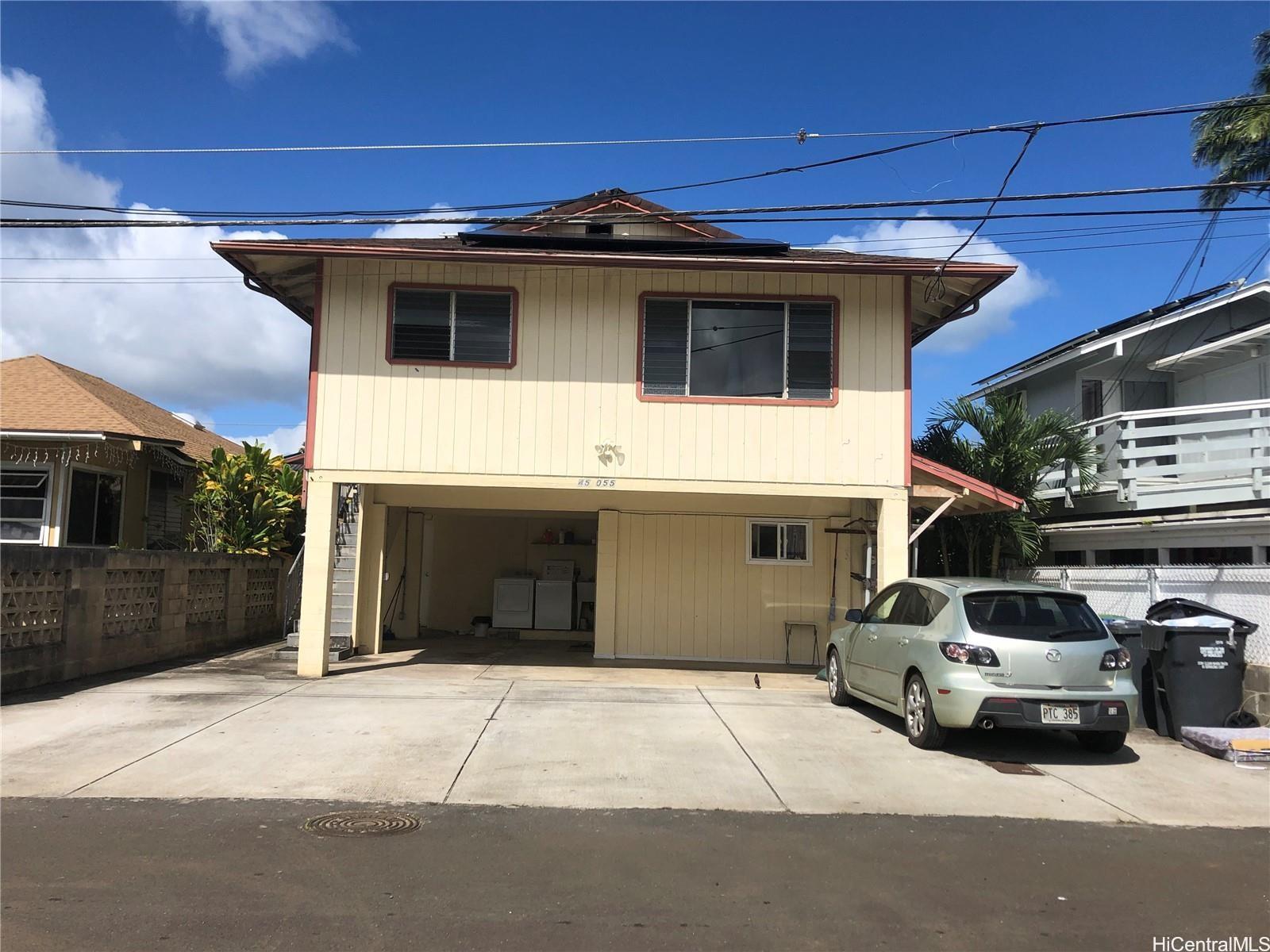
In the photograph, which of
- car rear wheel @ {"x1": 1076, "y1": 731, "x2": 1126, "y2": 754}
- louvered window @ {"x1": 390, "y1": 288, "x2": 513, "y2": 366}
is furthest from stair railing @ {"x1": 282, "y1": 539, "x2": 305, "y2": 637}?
car rear wheel @ {"x1": 1076, "y1": 731, "x2": 1126, "y2": 754}

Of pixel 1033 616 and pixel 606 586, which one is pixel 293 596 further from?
pixel 1033 616

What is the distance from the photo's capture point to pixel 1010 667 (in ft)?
25.7

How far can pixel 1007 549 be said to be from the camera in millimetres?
15711

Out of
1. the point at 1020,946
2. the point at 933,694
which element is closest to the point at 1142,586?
the point at 933,694

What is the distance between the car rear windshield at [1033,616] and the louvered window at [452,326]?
262 inches

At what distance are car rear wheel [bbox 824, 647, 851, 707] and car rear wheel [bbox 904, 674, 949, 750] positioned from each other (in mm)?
1825

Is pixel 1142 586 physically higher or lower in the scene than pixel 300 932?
higher

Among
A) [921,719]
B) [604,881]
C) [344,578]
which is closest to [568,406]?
[344,578]

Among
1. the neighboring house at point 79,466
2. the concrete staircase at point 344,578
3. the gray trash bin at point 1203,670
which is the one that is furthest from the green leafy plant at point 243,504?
the gray trash bin at point 1203,670

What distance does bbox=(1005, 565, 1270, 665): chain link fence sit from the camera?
9352 mm

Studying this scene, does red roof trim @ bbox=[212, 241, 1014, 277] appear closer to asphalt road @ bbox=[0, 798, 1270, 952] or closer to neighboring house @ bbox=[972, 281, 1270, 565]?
neighboring house @ bbox=[972, 281, 1270, 565]

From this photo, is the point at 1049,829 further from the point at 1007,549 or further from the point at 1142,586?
the point at 1007,549

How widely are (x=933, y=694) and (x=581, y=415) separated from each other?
229 inches

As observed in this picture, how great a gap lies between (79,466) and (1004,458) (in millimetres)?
15474
